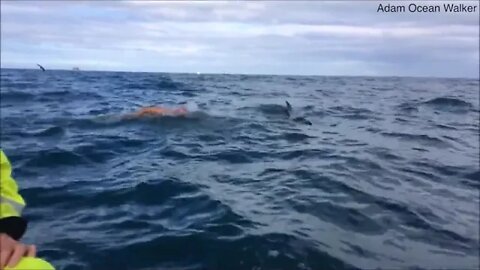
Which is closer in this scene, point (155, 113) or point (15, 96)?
point (155, 113)

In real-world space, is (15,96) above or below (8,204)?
below

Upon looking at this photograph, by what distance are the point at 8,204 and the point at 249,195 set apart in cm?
635

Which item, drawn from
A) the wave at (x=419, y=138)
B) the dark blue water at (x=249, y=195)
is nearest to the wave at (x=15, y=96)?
the dark blue water at (x=249, y=195)

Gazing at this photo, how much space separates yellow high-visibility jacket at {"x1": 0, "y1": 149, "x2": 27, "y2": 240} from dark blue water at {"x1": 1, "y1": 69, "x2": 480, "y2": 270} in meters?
3.74

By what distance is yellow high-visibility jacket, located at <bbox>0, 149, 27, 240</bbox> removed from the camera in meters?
2.11

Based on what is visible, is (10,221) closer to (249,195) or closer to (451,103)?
(249,195)

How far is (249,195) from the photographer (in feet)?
27.3

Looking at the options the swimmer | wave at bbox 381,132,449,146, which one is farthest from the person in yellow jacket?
the swimmer

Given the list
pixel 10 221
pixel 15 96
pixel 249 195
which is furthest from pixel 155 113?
pixel 10 221

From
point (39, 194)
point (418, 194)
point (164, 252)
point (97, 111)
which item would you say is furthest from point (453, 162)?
point (97, 111)

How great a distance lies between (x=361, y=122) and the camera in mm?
17172

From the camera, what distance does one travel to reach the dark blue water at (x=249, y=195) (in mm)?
6148

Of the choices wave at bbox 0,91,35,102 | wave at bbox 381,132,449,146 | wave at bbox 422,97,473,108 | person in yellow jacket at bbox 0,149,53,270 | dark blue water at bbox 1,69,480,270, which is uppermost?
person in yellow jacket at bbox 0,149,53,270

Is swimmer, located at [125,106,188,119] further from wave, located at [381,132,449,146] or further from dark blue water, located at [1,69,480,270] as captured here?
wave, located at [381,132,449,146]
